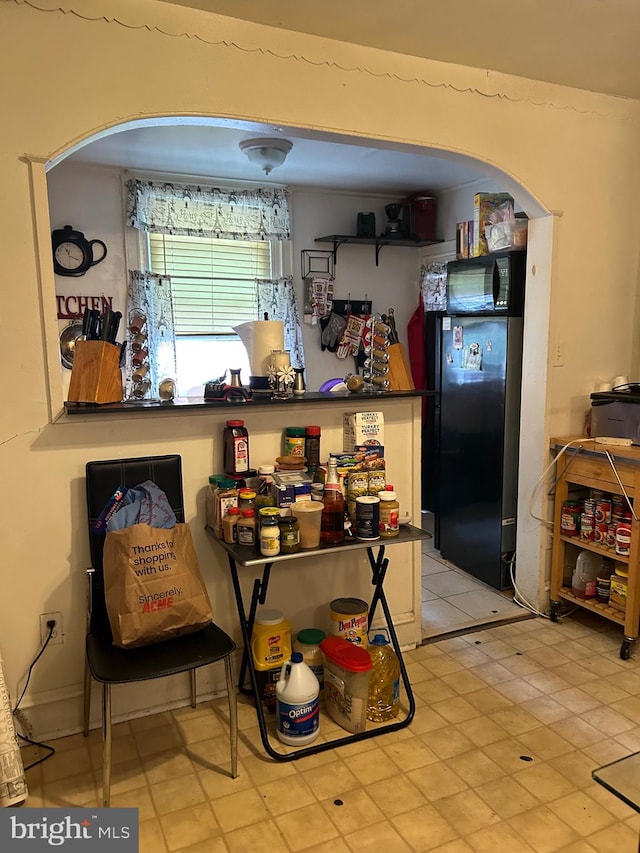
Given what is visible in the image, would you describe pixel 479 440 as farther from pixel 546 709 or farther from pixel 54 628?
pixel 54 628

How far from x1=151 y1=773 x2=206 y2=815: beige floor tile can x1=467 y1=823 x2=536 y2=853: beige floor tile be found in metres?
A: 0.79

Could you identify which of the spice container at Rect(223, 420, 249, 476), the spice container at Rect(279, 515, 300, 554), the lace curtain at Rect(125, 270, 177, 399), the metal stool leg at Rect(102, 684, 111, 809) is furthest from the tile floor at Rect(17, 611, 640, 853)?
the lace curtain at Rect(125, 270, 177, 399)

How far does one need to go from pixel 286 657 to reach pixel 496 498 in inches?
63.0

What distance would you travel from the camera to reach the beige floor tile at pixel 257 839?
1.73m

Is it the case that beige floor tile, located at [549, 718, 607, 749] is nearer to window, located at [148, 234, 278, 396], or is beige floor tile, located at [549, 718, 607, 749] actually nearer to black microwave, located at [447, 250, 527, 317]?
black microwave, located at [447, 250, 527, 317]

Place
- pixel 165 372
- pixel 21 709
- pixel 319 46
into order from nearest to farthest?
pixel 21 709
pixel 319 46
pixel 165 372

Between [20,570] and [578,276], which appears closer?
[20,570]

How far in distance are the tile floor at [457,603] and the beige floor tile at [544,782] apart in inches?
36.5

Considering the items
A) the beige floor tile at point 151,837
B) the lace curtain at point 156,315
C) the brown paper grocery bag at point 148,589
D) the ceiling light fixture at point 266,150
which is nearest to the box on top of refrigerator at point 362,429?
the brown paper grocery bag at point 148,589

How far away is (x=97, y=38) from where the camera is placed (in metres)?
2.02

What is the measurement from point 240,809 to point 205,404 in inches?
50.1

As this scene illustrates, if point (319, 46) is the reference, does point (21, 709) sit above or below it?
below

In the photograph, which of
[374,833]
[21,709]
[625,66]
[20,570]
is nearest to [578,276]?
[625,66]

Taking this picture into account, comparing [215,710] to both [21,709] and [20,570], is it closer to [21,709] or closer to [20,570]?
[21,709]
